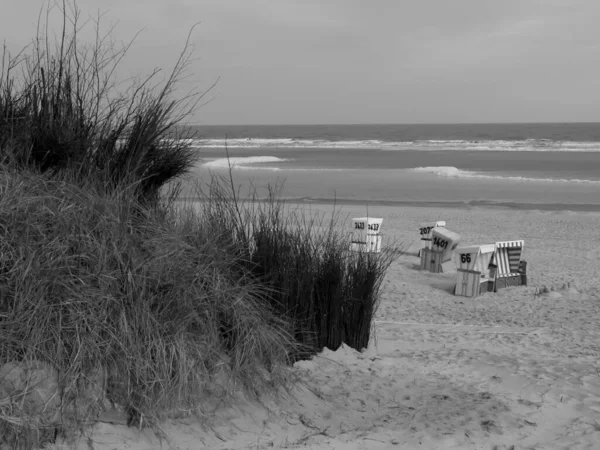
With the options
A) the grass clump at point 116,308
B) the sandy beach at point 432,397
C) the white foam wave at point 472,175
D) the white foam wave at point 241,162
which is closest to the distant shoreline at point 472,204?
the white foam wave at point 472,175

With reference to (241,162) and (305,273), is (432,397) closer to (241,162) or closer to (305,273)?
(305,273)

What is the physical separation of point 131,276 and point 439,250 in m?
8.75

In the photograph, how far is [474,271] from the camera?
1048cm

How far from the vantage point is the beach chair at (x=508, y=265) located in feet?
36.1

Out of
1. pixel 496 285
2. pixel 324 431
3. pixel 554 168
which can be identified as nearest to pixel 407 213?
pixel 496 285

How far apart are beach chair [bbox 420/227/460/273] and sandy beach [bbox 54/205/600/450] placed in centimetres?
306

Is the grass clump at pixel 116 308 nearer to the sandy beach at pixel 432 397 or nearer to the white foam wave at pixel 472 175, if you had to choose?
the sandy beach at pixel 432 397

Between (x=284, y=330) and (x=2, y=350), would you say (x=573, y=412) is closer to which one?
(x=284, y=330)

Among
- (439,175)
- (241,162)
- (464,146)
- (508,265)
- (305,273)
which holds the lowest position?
(508,265)

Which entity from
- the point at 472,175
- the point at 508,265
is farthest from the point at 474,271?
the point at 472,175

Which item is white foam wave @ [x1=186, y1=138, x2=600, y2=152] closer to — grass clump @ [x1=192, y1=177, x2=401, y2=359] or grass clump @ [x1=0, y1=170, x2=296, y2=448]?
grass clump @ [x1=192, y1=177, x2=401, y2=359]

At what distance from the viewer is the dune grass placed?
3.94 m

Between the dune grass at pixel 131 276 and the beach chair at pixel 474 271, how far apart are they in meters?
4.86

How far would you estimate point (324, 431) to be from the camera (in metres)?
4.41
